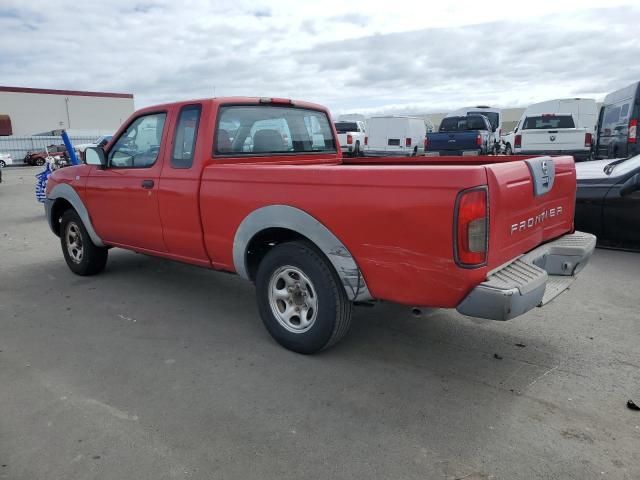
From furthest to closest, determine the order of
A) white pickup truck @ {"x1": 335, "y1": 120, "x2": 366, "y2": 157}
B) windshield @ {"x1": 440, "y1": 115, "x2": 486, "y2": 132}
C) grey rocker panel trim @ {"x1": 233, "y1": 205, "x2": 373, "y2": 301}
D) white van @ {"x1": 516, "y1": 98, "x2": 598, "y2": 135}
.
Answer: white pickup truck @ {"x1": 335, "y1": 120, "x2": 366, "y2": 157} → white van @ {"x1": 516, "y1": 98, "x2": 598, "y2": 135} → windshield @ {"x1": 440, "y1": 115, "x2": 486, "y2": 132} → grey rocker panel trim @ {"x1": 233, "y1": 205, "x2": 373, "y2": 301}

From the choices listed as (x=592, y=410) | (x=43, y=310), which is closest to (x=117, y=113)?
(x=43, y=310)

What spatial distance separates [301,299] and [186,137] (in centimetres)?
176

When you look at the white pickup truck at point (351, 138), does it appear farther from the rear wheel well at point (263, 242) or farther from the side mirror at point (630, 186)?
A: the rear wheel well at point (263, 242)

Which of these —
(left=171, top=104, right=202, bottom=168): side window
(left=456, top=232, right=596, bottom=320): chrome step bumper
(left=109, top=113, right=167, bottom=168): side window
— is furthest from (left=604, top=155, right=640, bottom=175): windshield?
(left=109, top=113, right=167, bottom=168): side window

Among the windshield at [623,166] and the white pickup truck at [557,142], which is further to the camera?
the white pickup truck at [557,142]

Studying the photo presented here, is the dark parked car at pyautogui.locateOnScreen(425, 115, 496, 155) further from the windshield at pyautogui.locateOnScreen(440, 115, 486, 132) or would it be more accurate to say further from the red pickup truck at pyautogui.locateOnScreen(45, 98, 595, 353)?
the red pickup truck at pyautogui.locateOnScreen(45, 98, 595, 353)

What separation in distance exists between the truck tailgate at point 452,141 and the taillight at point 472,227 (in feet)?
40.8

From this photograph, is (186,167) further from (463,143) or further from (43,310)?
(463,143)

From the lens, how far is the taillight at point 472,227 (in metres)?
2.74

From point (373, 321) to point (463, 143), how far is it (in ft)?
37.1

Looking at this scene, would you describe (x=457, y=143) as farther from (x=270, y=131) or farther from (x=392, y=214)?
(x=392, y=214)

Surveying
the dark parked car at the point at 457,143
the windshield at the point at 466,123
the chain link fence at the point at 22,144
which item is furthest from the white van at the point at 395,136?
the chain link fence at the point at 22,144

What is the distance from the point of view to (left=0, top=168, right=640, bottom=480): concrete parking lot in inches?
101

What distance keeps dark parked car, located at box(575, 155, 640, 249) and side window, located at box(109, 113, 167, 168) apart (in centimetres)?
490
